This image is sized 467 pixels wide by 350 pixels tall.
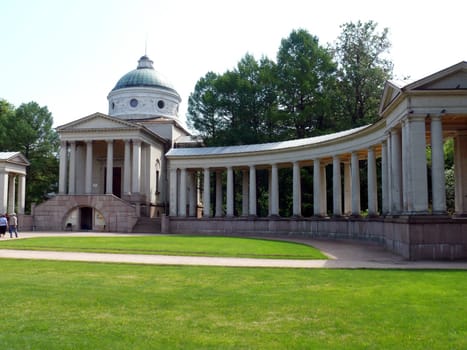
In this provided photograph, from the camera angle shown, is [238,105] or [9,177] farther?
[238,105]

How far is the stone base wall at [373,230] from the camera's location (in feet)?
93.0

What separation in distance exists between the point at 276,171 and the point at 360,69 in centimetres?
2349

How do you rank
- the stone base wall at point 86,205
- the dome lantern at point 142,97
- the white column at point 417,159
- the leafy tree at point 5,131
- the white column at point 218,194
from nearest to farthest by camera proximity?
the white column at point 417,159
the stone base wall at point 86,205
the white column at point 218,194
the leafy tree at point 5,131
the dome lantern at point 142,97

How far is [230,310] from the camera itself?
12.9 m

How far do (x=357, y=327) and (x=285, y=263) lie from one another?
13.8 meters

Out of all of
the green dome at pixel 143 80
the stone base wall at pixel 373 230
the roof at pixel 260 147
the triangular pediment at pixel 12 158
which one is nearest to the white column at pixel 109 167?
the roof at pixel 260 147

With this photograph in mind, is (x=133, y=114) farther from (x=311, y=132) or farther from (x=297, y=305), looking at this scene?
(x=297, y=305)

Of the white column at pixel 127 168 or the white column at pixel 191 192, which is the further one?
the white column at pixel 127 168

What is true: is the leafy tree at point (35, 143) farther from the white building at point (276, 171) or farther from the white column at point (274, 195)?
the white column at point (274, 195)

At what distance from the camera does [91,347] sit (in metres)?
9.48

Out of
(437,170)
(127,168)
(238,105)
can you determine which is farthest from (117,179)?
(437,170)

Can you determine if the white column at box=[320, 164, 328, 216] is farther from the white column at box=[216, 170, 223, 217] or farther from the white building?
the white column at box=[216, 170, 223, 217]

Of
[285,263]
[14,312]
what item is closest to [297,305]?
[14,312]

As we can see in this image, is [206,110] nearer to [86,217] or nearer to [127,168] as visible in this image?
[127,168]
